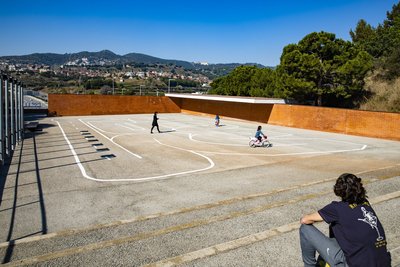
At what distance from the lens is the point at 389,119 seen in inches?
831

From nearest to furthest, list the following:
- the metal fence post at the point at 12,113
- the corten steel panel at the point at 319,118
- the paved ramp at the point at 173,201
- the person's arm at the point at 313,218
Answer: the person's arm at the point at 313,218, the paved ramp at the point at 173,201, the metal fence post at the point at 12,113, the corten steel panel at the point at 319,118

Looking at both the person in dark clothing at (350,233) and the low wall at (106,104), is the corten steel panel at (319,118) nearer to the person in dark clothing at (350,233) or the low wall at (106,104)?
the low wall at (106,104)

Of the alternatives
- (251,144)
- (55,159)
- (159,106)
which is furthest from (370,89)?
(55,159)

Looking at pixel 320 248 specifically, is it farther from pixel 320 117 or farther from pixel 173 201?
pixel 320 117

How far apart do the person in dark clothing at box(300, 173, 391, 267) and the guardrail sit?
511 inches

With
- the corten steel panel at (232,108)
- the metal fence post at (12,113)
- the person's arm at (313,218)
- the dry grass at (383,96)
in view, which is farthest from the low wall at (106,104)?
the person's arm at (313,218)

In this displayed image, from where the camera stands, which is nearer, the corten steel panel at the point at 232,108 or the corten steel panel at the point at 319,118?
the corten steel panel at the point at 319,118

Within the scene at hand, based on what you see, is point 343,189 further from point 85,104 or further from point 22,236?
point 85,104

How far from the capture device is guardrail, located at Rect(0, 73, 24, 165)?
12.8m

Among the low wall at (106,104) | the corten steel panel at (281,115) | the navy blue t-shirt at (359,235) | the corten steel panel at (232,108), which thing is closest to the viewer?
the navy blue t-shirt at (359,235)

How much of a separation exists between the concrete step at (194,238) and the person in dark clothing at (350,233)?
1.43m

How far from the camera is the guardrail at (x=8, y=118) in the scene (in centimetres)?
1282

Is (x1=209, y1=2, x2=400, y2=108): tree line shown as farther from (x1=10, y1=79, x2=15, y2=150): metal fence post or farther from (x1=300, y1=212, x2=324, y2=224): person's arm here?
(x1=300, y1=212, x2=324, y2=224): person's arm

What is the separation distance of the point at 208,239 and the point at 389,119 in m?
20.1
